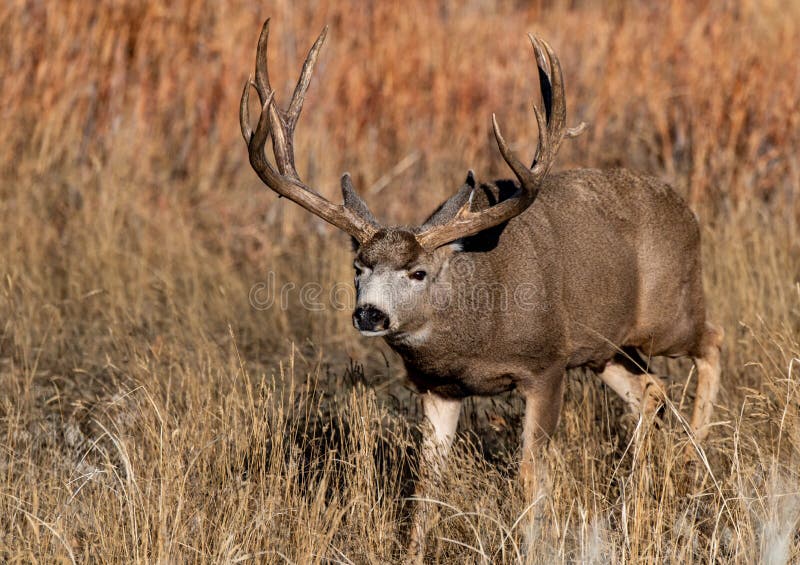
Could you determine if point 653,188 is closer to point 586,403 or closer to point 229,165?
point 586,403

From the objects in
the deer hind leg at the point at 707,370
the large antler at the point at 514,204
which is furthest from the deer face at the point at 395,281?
the deer hind leg at the point at 707,370

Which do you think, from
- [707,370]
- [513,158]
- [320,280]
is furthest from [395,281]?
[320,280]

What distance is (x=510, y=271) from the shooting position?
18.3ft

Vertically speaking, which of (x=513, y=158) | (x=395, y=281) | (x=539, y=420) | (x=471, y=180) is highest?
(x=513, y=158)

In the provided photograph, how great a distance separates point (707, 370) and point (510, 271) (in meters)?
1.54

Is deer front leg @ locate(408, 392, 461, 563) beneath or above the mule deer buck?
beneath

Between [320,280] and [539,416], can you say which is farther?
[320,280]

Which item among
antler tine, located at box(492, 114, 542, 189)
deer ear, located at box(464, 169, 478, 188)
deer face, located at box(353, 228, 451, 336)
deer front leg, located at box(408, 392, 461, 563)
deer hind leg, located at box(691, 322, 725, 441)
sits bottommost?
deer front leg, located at box(408, 392, 461, 563)

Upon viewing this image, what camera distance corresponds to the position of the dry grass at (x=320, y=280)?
445cm

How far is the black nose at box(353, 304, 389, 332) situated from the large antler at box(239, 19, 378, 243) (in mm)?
423

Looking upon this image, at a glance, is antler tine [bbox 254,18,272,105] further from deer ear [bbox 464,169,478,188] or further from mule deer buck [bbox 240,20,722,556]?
deer ear [bbox 464,169,478,188]

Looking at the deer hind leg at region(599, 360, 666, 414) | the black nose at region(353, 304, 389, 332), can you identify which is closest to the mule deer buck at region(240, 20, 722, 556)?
the black nose at region(353, 304, 389, 332)

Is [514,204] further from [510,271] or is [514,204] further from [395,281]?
[395,281]

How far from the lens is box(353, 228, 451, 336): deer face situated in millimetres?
5078
